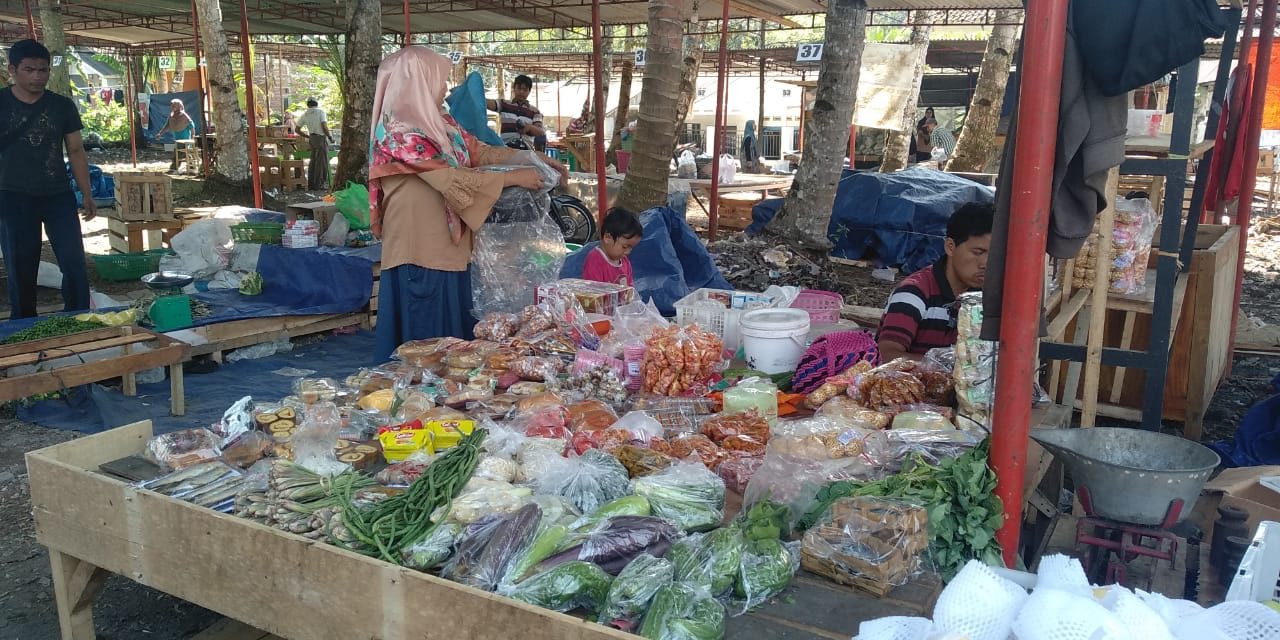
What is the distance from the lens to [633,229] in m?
5.47

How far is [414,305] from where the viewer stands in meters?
5.46

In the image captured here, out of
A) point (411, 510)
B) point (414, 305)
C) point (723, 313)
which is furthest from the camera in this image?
point (414, 305)

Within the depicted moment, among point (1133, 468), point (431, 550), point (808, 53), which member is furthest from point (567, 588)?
point (808, 53)

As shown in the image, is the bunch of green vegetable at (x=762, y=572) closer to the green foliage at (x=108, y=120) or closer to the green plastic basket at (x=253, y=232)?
the green plastic basket at (x=253, y=232)

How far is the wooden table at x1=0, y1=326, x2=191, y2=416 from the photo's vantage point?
4812mm

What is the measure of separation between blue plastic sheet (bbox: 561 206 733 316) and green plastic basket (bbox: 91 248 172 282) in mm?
4370

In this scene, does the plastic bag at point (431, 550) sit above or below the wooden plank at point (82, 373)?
above

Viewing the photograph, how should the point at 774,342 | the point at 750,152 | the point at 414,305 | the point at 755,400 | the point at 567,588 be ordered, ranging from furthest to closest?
the point at 750,152, the point at 414,305, the point at 774,342, the point at 755,400, the point at 567,588

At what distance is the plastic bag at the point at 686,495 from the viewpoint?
8.21 ft

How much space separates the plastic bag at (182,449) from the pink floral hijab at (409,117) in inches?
90.5

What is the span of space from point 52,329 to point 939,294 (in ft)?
16.7

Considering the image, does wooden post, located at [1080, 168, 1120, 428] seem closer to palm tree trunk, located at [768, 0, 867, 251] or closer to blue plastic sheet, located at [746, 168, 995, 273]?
palm tree trunk, located at [768, 0, 867, 251]

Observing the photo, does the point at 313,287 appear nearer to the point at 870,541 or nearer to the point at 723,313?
the point at 723,313

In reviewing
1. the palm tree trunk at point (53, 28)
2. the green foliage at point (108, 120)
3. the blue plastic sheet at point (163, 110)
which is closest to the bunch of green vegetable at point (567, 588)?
the palm tree trunk at point (53, 28)
